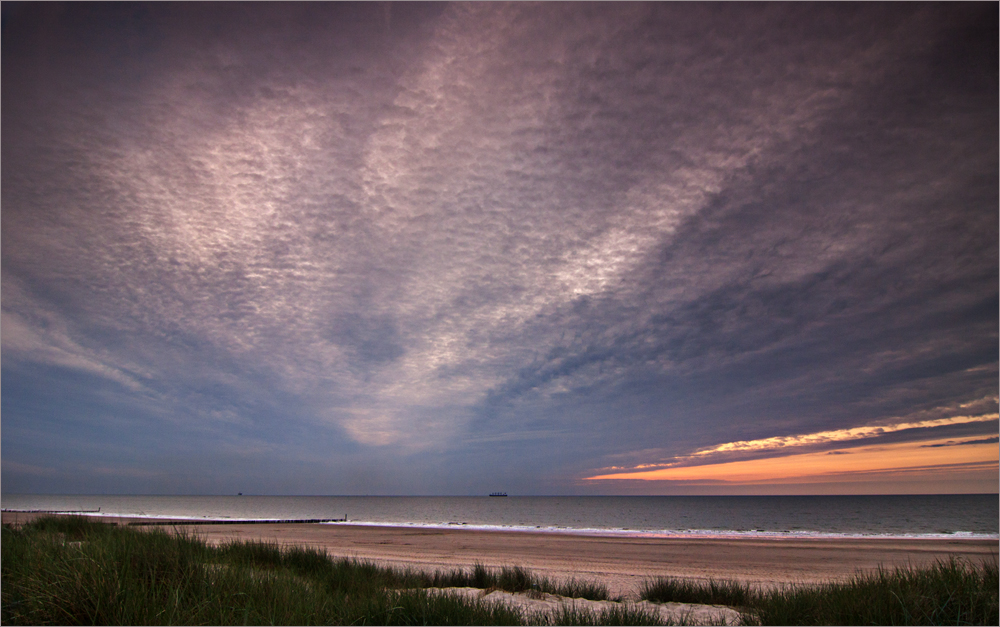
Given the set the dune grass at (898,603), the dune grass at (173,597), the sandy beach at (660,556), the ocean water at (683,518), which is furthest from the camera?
the ocean water at (683,518)

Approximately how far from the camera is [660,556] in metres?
23.9

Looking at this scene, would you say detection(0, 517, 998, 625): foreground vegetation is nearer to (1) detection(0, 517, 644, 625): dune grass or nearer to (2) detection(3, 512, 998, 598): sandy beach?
(1) detection(0, 517, 644, 625): dune grass

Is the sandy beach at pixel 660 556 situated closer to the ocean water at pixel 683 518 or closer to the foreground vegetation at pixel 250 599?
the foreground vegetation at pixel 250 599

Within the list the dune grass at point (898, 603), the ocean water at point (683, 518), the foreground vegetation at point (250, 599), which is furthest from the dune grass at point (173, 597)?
the ocean water at point (683, 518)

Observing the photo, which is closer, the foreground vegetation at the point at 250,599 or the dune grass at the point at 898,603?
the foreground vegetation at the point at 250,599

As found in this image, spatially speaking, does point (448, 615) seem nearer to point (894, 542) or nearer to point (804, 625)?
point (804, 625)

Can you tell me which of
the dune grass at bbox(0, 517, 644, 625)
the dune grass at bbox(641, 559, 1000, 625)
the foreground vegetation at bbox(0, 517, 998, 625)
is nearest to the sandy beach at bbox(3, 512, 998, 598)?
the dune grass at bbox(641, 559, 1000, 625)

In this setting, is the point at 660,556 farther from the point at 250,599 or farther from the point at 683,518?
the point at 683,518

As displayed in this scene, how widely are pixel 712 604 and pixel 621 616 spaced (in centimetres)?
476

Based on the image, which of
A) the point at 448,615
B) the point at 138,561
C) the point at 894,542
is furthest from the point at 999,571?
the point at 894,542

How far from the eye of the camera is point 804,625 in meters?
6.87

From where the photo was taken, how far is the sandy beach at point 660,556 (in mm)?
17688

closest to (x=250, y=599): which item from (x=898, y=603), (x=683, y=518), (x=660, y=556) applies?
(x=898, y=603)

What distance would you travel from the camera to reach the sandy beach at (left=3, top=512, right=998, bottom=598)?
58.0ft
